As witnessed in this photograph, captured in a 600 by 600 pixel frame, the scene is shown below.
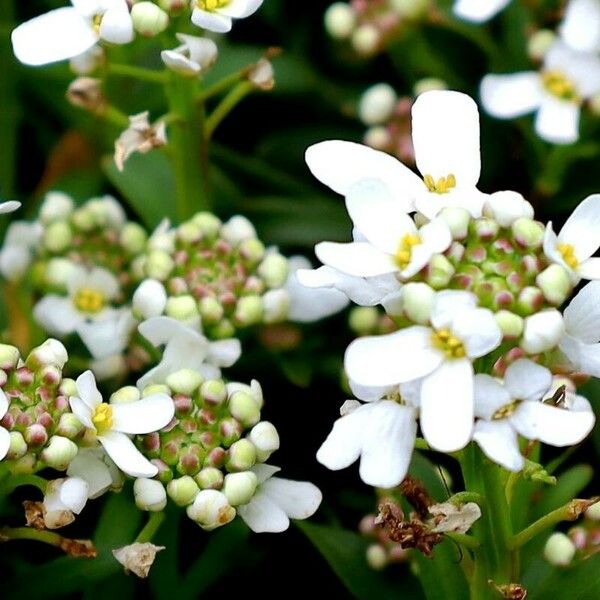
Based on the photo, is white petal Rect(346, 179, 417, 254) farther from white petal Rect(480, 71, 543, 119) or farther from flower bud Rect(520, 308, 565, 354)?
white petal Rect(480, 71, 543, 119)

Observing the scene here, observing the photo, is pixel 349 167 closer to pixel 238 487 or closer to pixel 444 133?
pixel 444 133

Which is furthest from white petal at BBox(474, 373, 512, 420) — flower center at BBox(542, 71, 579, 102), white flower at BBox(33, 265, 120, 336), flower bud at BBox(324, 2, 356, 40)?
flower bud at BBox(324, 2, 356, 40)

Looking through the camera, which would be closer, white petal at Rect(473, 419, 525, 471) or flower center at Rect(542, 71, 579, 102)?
white petal at Rect(473, 419, 525, 471)

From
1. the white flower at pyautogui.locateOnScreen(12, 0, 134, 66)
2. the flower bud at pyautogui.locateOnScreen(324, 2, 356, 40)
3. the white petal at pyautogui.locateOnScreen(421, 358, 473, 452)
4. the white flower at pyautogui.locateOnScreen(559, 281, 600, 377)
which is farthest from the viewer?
the flower bud at pyautogui.locateOnScreen(324, 2, 356, 40)

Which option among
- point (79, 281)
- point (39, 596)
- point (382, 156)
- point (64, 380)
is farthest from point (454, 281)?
→ point (79, 281)

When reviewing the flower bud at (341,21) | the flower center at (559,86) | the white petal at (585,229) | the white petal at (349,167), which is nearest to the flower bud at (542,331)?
the white petal at (585,229)

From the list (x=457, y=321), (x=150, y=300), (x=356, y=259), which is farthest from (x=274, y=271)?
(x=457, y=321)

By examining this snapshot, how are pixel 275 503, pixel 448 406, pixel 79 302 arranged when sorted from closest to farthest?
pixel 448 406 → pixel 275 503 → pixel 79 302
